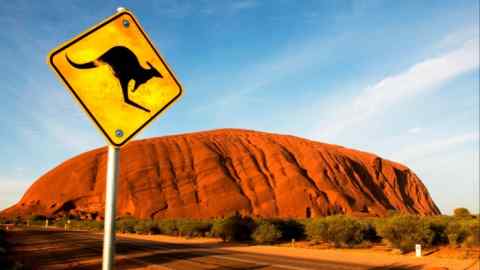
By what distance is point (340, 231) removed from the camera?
31.0m

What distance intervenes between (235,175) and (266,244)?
4048cm

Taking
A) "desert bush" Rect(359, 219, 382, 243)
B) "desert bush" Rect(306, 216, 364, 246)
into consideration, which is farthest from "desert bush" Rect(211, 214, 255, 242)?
"desert bush" Rect(359, 219, 382, 243)

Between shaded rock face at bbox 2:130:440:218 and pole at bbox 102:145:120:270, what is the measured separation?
6442cm

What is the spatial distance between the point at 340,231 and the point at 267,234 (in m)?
6.92

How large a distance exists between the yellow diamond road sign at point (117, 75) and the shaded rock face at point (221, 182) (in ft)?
211

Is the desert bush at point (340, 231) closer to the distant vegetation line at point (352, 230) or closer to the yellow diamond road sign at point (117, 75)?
the distant vegetation line at point (352, 230)

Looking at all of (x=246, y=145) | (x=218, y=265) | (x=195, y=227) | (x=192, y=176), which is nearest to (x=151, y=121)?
(x=218, y=265)

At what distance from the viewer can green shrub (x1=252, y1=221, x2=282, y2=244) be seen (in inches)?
1382

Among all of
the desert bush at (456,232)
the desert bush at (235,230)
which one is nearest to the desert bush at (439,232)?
the desert bush at (456,232)

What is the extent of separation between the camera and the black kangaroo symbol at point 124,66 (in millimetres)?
2100

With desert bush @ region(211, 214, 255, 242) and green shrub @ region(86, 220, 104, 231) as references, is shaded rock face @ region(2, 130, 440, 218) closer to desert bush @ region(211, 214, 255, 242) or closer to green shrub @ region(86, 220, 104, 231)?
green shrub @ region(86, 220, 104, 231)

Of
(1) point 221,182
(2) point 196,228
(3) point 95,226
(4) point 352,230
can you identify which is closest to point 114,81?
(4) point 352,230

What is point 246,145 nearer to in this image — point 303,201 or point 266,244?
point 303,201

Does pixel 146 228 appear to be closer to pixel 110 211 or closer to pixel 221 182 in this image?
pixel 221 182
